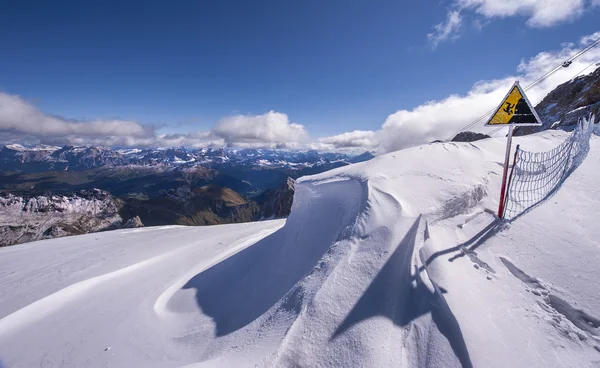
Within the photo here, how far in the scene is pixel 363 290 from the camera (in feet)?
12.7

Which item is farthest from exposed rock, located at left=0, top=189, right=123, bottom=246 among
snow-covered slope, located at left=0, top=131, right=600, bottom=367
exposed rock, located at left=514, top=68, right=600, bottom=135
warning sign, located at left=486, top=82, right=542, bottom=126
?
exposed rock, located at left=514, top=68, right=600, bottom=135

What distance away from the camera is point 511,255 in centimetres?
493

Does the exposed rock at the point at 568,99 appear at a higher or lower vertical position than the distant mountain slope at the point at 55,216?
higher

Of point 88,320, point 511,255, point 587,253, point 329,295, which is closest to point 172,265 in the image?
point 88,320

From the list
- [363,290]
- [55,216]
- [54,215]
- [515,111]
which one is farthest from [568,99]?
[54,215]

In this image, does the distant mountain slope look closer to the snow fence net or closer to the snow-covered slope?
the snow-covered slope

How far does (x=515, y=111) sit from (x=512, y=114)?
0.10 metres

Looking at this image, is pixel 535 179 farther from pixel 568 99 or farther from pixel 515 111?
pixel 568 99

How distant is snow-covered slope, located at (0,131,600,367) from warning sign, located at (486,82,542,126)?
1760 millimetres

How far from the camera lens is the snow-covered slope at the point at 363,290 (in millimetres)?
3273

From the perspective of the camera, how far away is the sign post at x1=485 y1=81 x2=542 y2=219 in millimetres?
6089

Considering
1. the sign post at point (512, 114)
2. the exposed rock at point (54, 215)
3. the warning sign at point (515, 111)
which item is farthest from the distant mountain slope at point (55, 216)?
the warning sign at point (515, 111)

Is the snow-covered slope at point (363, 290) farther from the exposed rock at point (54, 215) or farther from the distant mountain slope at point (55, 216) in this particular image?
the exposed rock at point (54, 215)

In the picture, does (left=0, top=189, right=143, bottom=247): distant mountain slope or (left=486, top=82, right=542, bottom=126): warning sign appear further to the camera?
(left=0, top=189, right=143, bottom=247): distant mountain slope
